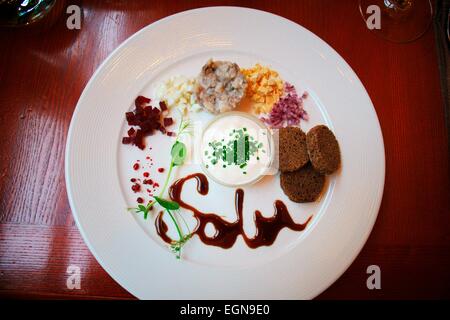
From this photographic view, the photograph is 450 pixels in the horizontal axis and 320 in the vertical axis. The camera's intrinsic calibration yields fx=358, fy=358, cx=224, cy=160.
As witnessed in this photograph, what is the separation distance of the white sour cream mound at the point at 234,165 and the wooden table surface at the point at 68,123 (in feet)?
1.94

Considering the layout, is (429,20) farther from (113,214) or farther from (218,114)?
(113,214)

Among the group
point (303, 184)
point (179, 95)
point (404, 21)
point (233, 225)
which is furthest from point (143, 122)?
point (404, 21)

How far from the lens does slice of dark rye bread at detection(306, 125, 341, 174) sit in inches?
63.2

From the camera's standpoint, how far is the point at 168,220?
1.67 meters

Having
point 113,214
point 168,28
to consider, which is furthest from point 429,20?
point 113,214

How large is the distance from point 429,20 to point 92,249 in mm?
1995

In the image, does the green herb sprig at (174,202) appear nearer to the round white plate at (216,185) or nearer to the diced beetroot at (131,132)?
the round white plate at (216,185)

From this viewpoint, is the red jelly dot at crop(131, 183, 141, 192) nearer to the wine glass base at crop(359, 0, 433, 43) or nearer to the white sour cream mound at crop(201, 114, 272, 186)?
the white sour cream mound at crop(201, 114, 272, 186)

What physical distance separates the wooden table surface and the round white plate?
0.31ft

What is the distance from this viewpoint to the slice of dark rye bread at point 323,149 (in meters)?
1.61

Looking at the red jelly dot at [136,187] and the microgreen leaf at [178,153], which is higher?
the microgreen leaf at [178,153]

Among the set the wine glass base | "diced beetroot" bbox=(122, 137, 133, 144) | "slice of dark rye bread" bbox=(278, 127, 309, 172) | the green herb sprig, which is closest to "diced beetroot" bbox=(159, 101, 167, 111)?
the green herb sprig

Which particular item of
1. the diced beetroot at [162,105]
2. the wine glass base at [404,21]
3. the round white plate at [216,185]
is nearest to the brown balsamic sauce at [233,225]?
the round white plate at [216,185]

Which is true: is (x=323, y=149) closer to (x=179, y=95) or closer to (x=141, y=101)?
(x=179, y=95)
